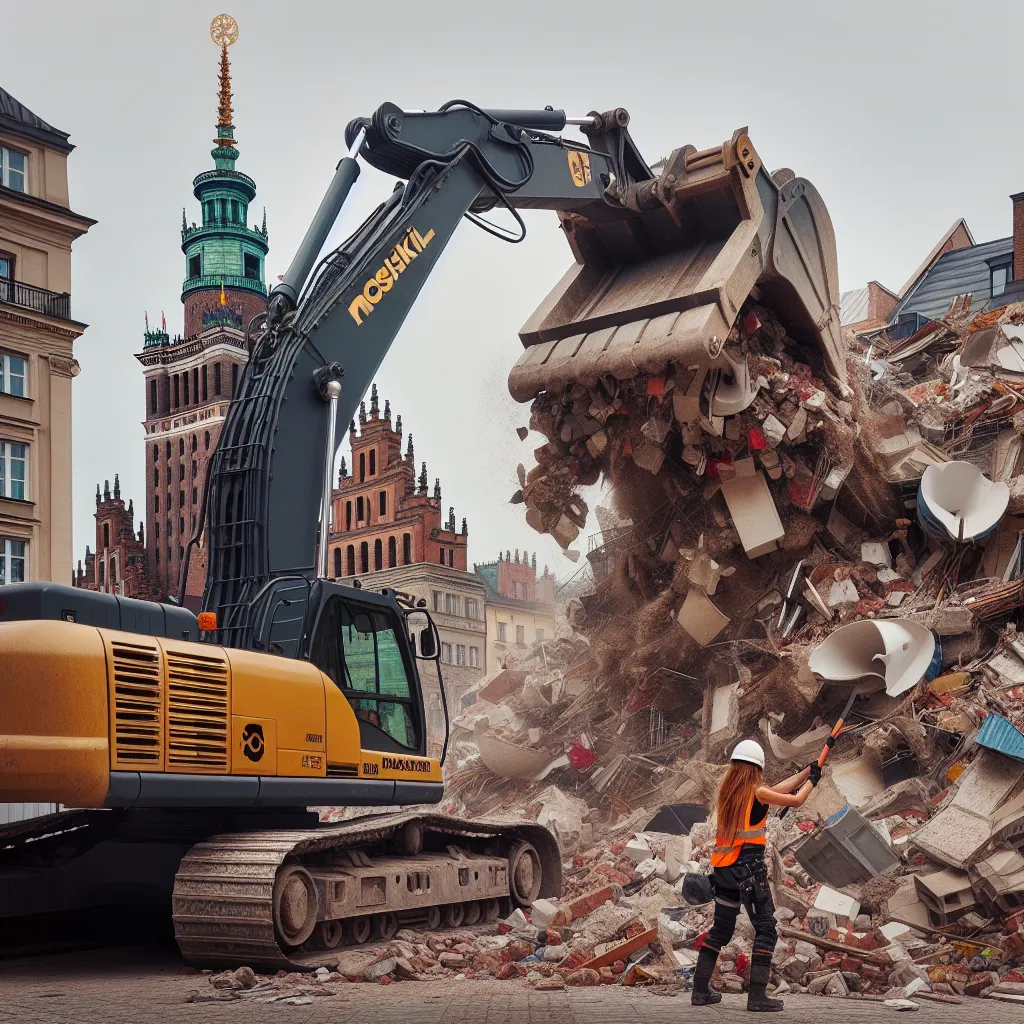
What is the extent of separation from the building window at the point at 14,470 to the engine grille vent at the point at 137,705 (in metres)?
17.4

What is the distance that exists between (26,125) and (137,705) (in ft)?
66.1

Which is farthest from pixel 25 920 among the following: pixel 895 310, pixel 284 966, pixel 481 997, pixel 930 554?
pixel 895 310

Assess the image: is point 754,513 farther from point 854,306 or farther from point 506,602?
point 506,602

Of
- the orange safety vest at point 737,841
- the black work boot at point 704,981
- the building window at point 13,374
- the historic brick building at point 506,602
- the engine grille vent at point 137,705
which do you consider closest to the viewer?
the black work boot at point 704,981

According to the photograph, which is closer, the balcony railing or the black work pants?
the black work pants

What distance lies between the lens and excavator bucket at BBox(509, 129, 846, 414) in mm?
11211

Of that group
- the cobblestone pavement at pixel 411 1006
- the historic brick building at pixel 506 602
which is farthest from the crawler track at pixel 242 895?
the historic brick building at pixel 506 602

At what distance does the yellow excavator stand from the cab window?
0.02 metres

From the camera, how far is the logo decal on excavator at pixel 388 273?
916cm

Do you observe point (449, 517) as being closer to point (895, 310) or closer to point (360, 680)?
point (895, 310)

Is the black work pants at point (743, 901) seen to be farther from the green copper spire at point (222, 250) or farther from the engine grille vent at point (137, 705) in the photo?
the green copper spire at point (222, 250)

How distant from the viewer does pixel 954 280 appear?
3472 centimetres

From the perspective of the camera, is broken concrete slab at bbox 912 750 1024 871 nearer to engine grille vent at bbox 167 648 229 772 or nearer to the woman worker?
the woman worker

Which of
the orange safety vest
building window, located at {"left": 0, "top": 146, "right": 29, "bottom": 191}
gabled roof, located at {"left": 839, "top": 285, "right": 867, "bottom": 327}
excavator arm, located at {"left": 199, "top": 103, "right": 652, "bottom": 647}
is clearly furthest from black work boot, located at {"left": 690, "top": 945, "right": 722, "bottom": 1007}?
gabled roof, located at {"left": 839, "top": 285, "right": 867, "bottom": 327}
